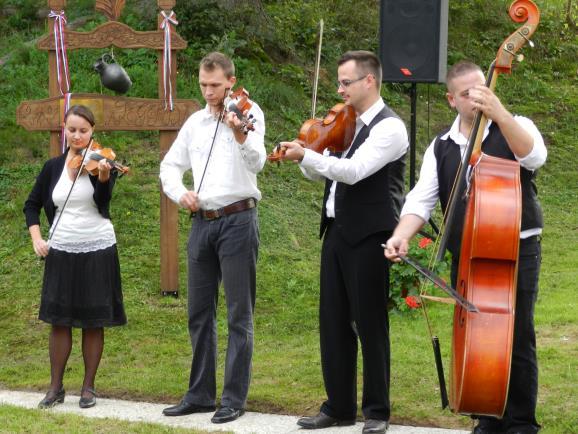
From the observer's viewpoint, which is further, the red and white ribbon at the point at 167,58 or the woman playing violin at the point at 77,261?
the red and white ribbon at the point at 167,58

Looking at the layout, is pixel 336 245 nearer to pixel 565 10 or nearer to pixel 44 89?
pixel 44 89

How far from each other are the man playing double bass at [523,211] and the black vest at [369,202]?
0.33 meters

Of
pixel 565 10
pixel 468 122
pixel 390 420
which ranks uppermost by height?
pixel 565 10

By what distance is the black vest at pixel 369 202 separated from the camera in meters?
5.03

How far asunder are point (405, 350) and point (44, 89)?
6.32 m

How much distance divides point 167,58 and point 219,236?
2.75m

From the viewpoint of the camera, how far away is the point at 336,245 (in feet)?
17.0

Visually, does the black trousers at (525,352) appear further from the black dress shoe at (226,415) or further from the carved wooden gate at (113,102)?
the carved wooden gate at (113,102)

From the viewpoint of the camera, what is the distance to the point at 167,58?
310 inches

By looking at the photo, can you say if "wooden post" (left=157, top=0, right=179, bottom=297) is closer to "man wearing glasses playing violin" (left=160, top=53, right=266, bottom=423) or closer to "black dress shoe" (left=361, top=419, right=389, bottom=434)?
"man wearing glasses playing violin" (left=160, top=53, right=266, bottom=423)

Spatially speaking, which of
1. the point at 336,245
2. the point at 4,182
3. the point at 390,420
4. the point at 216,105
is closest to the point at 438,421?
the point at 390,420

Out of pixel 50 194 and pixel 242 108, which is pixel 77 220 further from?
pixel 242 108

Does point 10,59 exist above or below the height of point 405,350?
above

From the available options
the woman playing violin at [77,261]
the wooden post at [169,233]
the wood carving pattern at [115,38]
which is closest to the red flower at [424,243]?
the wooden post at [169,233]
